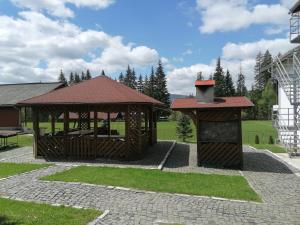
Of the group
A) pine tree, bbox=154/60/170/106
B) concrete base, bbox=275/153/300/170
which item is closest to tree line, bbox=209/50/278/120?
pine tree, bbox=154/60/170/106

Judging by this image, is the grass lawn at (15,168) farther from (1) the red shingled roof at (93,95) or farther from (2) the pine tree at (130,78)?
(2) the pine tree at (130,78)

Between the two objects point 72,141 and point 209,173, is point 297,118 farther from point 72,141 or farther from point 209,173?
point 72,141

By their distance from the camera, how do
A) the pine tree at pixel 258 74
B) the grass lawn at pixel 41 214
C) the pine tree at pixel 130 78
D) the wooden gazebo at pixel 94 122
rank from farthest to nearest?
the pine tree at pixel 130 78, the pine tree at pixel 258 74, the wooden gazebo at pixel 94 122, the grass lawn at pixel 41 214

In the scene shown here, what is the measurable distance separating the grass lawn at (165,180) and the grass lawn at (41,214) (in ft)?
8.91

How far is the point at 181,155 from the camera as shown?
709 inches

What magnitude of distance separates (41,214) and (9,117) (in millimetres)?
30640

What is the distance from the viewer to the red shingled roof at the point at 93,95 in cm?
1563

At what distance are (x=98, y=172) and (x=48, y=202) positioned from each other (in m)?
3.98

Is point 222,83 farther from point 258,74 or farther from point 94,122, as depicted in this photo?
point 94,122

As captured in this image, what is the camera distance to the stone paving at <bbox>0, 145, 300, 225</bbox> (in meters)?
7.66

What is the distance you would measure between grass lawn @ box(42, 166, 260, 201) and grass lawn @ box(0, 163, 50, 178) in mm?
1701

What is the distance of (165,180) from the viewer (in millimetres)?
11414

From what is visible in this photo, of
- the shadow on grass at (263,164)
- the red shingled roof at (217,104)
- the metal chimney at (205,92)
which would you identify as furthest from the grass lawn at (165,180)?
the metal chimney at (205,92)

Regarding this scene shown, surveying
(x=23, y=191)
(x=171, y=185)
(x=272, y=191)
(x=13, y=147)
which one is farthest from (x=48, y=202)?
(x=13, y=147)
